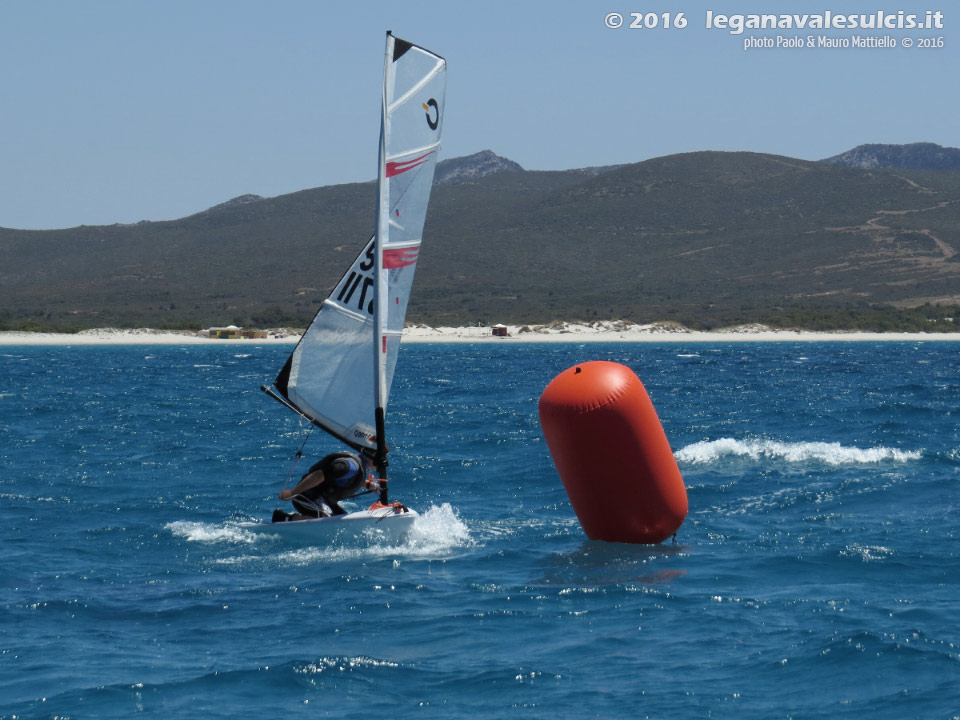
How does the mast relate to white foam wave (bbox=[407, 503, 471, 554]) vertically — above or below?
above

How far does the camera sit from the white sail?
16.1m

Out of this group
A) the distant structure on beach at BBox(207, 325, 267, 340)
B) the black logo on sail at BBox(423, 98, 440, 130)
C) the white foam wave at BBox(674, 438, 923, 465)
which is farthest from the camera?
the distant structure on beach at BBox(207, 325, 267, 340)

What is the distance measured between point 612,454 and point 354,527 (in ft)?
12.0

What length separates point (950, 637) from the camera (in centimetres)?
1080

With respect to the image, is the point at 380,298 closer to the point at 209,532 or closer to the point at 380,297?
the point at 380,297

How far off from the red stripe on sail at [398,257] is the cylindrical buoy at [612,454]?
11.4 feet

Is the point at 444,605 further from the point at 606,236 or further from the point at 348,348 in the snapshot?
the point at 606,236

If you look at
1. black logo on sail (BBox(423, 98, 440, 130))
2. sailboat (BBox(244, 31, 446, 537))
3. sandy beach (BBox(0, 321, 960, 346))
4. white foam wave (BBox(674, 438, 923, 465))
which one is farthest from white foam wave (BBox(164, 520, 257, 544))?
sandy beach (BBox(0, 321, 960, 346))

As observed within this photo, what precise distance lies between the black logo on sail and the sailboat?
0.04 ft

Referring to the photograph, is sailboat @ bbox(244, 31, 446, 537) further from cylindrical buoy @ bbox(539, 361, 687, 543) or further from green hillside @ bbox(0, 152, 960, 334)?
green hillside @ bbox(0, 152, 960, 334)

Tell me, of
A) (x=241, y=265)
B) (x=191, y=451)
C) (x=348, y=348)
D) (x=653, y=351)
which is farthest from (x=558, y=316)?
(x=348, y=348)

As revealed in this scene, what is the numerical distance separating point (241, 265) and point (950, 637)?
164530 millimetres

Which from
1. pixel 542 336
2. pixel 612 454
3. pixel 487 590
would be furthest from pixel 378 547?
pixel 542 336

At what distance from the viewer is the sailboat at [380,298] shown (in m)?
16.0
